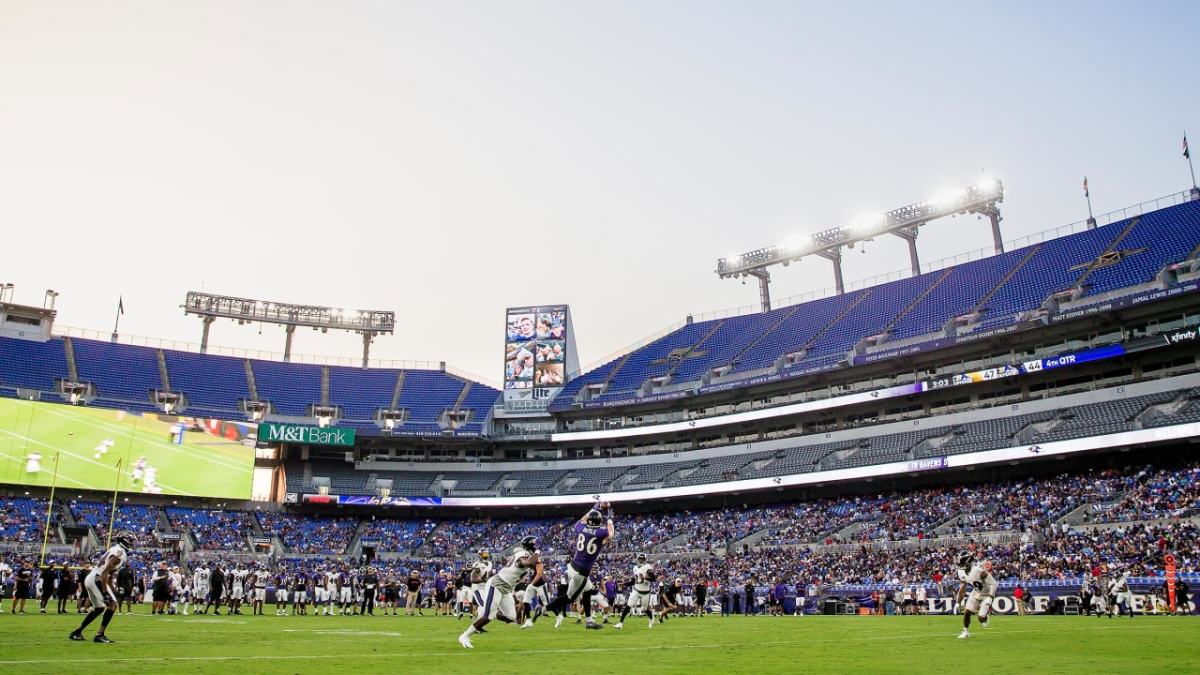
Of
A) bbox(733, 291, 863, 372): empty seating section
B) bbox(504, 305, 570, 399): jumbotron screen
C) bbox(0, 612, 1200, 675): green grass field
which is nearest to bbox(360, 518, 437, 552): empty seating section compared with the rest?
bbox(504, 305, 570, 399): jumbotron screen

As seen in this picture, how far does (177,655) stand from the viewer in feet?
43.4

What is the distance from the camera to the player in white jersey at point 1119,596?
102 feet

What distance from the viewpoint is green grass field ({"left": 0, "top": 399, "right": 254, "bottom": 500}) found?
60.2 metres

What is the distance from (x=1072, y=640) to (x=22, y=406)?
65.1 meters

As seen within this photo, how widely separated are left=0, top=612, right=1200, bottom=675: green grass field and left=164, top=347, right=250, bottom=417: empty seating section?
54.5 m

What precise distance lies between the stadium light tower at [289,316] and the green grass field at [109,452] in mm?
16792

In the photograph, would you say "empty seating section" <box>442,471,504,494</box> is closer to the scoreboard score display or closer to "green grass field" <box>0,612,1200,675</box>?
the scoreboard score display

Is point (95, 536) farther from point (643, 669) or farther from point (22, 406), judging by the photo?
point (643, 669)

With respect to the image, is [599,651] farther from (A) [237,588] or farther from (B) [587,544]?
(A) [237,588]

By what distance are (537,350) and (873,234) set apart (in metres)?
30.0

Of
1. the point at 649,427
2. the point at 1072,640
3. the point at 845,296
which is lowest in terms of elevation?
the point at 1072,640

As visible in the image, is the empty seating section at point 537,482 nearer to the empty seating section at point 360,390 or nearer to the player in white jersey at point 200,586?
the empty seating section at point 360,390

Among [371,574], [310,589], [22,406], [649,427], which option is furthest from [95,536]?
[649,427]

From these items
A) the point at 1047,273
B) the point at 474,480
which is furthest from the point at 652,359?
the point at 1047,273
